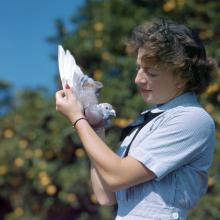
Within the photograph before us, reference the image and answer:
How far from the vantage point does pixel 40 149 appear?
5.34m

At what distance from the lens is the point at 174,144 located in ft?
5.88

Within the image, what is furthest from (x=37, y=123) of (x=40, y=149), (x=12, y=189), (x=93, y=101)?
(x=93, y=101)

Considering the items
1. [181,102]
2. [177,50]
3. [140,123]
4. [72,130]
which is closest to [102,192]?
[140,123]

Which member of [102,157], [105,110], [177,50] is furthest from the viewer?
[105,110]

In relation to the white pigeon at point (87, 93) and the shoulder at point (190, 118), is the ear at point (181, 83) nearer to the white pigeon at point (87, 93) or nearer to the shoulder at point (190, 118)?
the shoulder at point (190, 118)

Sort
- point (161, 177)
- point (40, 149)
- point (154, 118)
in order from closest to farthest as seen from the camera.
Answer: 1. point (161, 177)
2. point (154, 118)
3. point (40, 149)

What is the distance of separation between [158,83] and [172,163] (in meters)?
0.23

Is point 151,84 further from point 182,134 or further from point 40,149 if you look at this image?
point 40,149

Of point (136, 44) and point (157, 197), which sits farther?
point (136, 44)

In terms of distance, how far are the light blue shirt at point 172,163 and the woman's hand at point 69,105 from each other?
0.57 feet

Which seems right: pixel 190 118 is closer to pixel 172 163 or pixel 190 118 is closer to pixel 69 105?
pixel 172 163

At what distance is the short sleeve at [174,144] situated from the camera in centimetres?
177

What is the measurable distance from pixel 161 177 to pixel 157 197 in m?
0.05

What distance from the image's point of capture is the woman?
1775 millimetres
